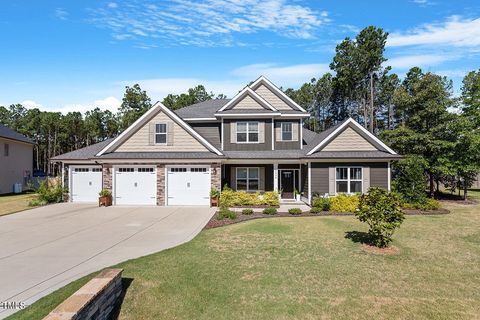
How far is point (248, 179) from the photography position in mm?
20781

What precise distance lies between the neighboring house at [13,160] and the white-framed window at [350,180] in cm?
3036

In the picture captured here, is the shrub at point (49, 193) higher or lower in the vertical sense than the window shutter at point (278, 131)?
lower

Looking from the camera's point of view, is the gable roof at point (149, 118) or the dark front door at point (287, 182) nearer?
the gable roof at point (149, 118)

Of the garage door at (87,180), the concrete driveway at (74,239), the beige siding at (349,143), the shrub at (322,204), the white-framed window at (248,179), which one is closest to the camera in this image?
the concrete driveway at (74,239)

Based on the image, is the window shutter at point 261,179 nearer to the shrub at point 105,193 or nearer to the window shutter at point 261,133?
the window shutter at point 261,133

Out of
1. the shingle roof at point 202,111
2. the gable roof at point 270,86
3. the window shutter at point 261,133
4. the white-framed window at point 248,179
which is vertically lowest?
the white-framed window at point 248,179

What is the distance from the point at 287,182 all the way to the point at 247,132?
4.86 metres

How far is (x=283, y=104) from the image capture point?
72.1 feet

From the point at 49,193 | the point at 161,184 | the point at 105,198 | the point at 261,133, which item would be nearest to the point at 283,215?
the point at 261,133

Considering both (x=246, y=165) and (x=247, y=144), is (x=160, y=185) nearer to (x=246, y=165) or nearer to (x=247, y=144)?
(x=246, y=165)

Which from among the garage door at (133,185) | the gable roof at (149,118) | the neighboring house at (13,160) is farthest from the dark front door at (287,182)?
the neighboring house at (13,160)

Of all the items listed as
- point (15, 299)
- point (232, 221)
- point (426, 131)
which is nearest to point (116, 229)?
point (232, 221)

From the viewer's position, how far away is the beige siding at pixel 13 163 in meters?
27.1

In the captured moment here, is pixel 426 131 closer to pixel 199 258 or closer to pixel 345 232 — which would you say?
pixel 345 232
